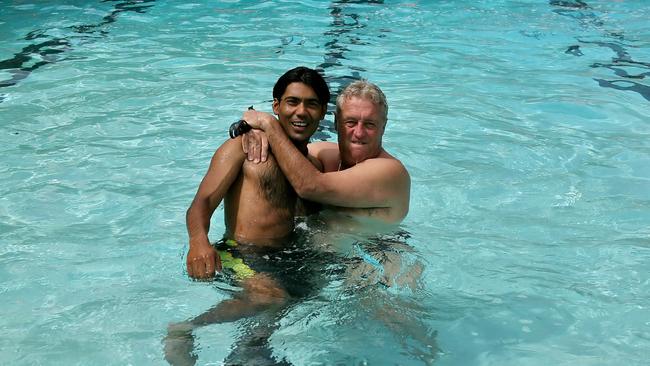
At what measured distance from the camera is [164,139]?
280 inches

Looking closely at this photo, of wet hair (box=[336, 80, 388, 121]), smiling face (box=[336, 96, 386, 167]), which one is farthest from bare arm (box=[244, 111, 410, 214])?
wet hair (box=[336, 80, 388, 121])

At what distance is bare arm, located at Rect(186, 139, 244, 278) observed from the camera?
12.3 ft

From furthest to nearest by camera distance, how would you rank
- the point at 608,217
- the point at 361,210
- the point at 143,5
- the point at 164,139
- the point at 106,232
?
1. the point at 143,5
2. the point at 164,139
3. the point at 608,217
4. the point at 106,232
5. the point at 361,210

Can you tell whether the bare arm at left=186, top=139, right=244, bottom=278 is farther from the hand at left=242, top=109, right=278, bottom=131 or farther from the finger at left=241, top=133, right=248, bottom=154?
the hand at left=242, top=109, right=278, bottom=131

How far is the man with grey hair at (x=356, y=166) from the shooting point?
13.6 ft

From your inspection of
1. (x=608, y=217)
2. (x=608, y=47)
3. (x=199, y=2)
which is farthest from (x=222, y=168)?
(x=199, y=2)

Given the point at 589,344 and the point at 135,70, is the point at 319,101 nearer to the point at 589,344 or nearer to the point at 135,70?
the point at 589,344

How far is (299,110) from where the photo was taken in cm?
417

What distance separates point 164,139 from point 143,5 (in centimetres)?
640

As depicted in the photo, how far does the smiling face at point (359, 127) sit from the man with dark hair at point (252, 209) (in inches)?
11.5

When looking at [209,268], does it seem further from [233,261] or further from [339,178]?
[339,178]

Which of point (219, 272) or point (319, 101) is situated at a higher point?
point (319, 101)

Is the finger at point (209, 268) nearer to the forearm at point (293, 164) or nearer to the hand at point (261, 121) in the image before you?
the forearm at point (293, 164)

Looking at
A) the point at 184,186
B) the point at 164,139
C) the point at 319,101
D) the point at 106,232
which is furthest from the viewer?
the point at 164,139
